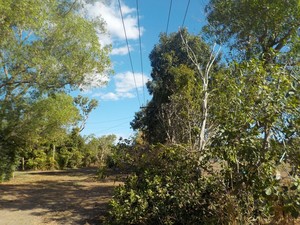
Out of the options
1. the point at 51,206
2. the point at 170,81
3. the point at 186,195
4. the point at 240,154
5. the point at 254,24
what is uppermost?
the point at 170,81

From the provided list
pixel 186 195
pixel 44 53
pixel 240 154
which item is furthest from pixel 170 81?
pixel 240 154

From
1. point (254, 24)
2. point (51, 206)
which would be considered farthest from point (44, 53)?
point (254, 24)

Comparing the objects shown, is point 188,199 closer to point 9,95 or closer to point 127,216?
point 127,216

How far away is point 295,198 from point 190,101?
10.7m

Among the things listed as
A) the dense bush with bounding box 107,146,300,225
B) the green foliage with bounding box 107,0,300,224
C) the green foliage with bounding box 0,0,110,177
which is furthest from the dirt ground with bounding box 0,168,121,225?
the green foliage with bounding box 0,0,110,177

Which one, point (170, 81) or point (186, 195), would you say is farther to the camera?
point (170, 81)

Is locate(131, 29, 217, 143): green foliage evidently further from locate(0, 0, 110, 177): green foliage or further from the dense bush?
the dense bush

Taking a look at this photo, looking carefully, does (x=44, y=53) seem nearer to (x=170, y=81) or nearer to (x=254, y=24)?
(x=254, y=24)

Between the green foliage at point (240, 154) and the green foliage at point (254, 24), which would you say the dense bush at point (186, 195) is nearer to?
the green foliage at point (240, 154)

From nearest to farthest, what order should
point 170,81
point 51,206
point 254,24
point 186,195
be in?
point 186,195
point 254,24
point 51,206
point 170,81

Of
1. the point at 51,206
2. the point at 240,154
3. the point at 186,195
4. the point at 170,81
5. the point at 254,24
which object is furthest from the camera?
the point at 170,81

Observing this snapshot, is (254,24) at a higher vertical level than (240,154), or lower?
higher

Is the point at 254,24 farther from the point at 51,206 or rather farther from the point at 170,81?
the point at 170,81

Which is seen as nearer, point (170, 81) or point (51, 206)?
point (51, 206)
